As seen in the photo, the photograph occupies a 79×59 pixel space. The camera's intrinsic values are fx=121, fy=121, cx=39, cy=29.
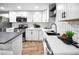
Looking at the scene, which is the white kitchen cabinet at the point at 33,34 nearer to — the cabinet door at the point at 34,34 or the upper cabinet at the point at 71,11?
the cabinet door at the point at 34,34

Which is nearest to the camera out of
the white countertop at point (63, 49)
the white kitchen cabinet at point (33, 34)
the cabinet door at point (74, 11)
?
the white countertop at point (63, 49)

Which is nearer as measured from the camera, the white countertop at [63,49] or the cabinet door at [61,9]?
the white countertop at [63,49]

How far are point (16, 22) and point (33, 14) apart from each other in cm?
124

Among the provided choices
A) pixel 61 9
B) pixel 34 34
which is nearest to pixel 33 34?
pixel 34 34

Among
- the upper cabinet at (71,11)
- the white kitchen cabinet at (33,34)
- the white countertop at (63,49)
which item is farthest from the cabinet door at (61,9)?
the white kitchen cabinet at (33,34)

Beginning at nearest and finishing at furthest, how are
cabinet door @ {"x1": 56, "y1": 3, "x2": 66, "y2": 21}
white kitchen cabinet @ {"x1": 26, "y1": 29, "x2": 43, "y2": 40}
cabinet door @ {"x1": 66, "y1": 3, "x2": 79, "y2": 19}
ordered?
cabinet door @ {"x1": 66, "y1": 3, "x2": 79, "y2": 19}
cabinet door @ {"x1": 56, "y1": 3, "x2": 66, "y2": 21}
white kitchen cabinet @ {"x1": 26, "y1": 29, "x2": 43, "y2": 40}

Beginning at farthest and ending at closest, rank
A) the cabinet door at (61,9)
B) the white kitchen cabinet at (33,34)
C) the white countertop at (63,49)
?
the white kitchen cabinet at (33,34)
the cabinet door at (61,9)
the white countertop at (63,49)

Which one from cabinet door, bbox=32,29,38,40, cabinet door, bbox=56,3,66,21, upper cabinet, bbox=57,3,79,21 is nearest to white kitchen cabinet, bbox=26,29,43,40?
cabinet door, bbox=32,29,38,40

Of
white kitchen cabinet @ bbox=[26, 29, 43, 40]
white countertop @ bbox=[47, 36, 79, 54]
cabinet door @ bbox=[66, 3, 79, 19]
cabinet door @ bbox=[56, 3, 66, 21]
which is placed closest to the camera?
white countertop @ bbox=[47, 36, 79, 54]

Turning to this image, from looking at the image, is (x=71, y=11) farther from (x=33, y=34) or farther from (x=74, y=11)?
(x=33, y=34)

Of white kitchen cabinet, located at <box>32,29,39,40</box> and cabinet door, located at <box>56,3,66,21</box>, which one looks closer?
cabinet door, located at <box>56,3,66,21</box>

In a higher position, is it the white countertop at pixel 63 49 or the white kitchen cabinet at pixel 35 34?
the white countertop at pixel 63 49

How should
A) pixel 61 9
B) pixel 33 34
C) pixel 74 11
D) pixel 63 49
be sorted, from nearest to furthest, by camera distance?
pixel 63 49 < pixel 74 11 < pixel 61 9 < pixel 33 34

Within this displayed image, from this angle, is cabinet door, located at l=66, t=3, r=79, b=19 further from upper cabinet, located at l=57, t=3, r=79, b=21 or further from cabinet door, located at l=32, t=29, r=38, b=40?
cabinet door, located at l=32, t=29, r=38, b=40
